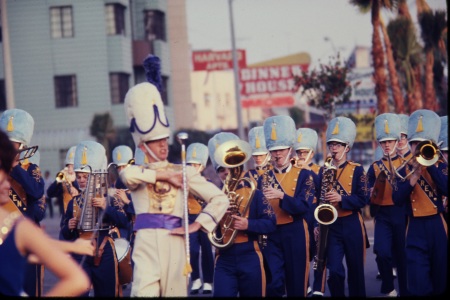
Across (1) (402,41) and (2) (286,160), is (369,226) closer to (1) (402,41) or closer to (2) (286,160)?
(1) (402,41)

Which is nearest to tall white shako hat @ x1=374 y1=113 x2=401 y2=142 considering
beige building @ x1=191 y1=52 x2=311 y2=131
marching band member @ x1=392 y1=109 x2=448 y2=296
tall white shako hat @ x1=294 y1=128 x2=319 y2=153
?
tall white shako hat @ x1=294 y1=128 x2=319 y2=153

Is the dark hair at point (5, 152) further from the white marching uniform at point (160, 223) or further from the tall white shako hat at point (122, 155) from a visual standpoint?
the tall white shako hat at point (122, 155)

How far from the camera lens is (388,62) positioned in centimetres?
2822

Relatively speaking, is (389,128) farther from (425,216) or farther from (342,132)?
(425,216)

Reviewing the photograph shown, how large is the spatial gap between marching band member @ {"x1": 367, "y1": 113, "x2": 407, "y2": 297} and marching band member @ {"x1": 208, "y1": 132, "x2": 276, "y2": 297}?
364 centimetres

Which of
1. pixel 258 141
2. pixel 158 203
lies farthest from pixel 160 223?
pixel 258 141

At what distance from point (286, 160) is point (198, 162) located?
4151mm

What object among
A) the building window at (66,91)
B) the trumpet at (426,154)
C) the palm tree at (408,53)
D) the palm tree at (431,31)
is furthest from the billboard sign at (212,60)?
the trumpet at (426,154)

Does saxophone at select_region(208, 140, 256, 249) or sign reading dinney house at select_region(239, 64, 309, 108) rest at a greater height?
sign reading dinney house at select_region(239, 64, 309, 108)

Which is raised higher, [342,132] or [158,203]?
[342,132]

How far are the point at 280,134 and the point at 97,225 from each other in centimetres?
235

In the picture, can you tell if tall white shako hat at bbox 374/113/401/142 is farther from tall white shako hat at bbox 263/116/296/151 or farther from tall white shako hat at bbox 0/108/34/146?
tall white shako hat at bbox 0/108/34/146

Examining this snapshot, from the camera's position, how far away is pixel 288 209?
36.6 ft

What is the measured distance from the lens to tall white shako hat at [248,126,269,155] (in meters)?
13.1
